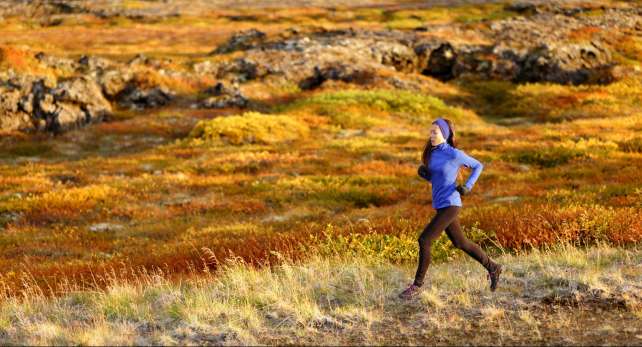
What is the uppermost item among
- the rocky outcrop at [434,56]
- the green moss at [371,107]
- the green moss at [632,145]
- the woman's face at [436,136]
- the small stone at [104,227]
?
the woman's face at [436,136]

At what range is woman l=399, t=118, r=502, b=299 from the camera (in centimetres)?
811

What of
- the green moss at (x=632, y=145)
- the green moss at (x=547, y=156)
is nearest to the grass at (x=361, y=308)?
the green moss at (x=547, y=156)

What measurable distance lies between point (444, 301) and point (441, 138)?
89.3 inches

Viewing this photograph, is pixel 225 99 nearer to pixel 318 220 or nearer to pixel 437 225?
pixel 318 220

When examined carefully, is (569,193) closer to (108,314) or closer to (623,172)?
(623,172)

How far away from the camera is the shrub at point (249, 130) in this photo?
34406 millimetres

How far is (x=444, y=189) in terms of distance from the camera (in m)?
8.18

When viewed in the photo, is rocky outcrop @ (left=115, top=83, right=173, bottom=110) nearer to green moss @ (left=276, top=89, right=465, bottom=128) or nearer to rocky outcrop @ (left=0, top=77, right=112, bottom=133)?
rocky outcrop @ (left=0, top=77, right=112, bottom=133)

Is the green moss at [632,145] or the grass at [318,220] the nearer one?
the grass at [318,220]

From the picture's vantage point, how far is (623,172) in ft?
66.9

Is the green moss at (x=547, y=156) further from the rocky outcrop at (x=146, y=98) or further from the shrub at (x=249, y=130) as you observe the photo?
the rocky outcrop at (x=146, y=98)

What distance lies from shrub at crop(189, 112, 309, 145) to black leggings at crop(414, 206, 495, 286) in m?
26.2

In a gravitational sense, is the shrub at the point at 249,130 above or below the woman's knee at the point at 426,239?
below

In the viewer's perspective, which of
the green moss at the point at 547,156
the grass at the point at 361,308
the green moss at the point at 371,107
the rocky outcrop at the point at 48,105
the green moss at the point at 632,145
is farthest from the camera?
the green moss at the point at 371,107
